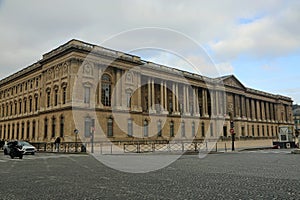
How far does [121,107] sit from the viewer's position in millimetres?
47844

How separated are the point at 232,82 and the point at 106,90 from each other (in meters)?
39.7

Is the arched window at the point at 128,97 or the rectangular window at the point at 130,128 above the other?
the arched window at the point at 128,97

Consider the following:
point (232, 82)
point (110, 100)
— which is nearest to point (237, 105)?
point (232, 82)

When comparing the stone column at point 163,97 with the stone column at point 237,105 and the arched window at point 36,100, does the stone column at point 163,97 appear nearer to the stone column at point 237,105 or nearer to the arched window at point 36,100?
the arched window at point 36,100

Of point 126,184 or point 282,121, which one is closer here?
point 126,184

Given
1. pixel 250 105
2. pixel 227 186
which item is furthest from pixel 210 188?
pixel 250 105

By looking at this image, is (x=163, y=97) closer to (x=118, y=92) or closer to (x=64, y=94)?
(x=118, y=92)

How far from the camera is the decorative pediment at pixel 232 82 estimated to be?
74.0 m

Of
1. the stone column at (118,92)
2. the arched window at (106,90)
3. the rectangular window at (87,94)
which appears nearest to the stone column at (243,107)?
the stone column at (118,92)

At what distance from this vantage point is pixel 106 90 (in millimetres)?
47219

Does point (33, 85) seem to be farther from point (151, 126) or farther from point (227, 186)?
point (227, 186)

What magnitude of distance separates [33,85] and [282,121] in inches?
2952

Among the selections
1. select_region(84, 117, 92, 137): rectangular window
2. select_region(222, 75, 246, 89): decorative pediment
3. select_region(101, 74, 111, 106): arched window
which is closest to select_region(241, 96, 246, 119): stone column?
select_region(222, 75, 246, 89): decorative pediment

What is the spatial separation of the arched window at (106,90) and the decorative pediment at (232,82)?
3478cm
